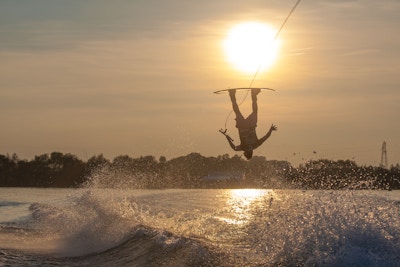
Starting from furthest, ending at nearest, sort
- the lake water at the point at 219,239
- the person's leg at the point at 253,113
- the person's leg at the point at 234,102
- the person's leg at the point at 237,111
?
1. the person's leg at the point at 234,102
2. the person's leg at the point at 237,111
3. the person's leg at the point at 253,113
4. the lake water at the point at 219,239

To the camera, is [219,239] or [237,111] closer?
[237,111]

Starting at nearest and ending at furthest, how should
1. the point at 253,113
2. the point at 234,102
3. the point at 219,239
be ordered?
1. the point at 253,113
2. the point at 234,102
3. the point at 219,239

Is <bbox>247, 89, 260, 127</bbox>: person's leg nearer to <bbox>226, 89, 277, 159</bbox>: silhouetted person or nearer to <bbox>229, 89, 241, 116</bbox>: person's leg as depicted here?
<bbox>226, 89, 277, 159</bbox>: silhouetted person

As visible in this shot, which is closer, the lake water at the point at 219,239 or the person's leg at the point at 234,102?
the lake water at the point at 219,239

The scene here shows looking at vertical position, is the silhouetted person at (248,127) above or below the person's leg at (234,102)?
below

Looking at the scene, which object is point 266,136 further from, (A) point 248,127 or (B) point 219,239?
(B) point 219,239

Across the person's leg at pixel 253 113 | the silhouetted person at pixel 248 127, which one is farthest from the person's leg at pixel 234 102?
the person's leg at pixel 253 113

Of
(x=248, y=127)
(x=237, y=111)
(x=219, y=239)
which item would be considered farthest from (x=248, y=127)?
(x=219, y=239)

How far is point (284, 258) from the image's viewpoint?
1758 cm

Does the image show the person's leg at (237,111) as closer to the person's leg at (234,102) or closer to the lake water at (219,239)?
the person's leg at (234,102)

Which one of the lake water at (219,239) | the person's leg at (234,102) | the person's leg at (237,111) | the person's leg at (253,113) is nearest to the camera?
the lake water at (219,239)

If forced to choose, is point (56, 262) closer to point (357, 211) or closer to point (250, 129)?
point (250, 129)

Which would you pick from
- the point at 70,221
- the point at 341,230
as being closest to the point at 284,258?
the point at 341,230

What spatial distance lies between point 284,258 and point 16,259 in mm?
10047
